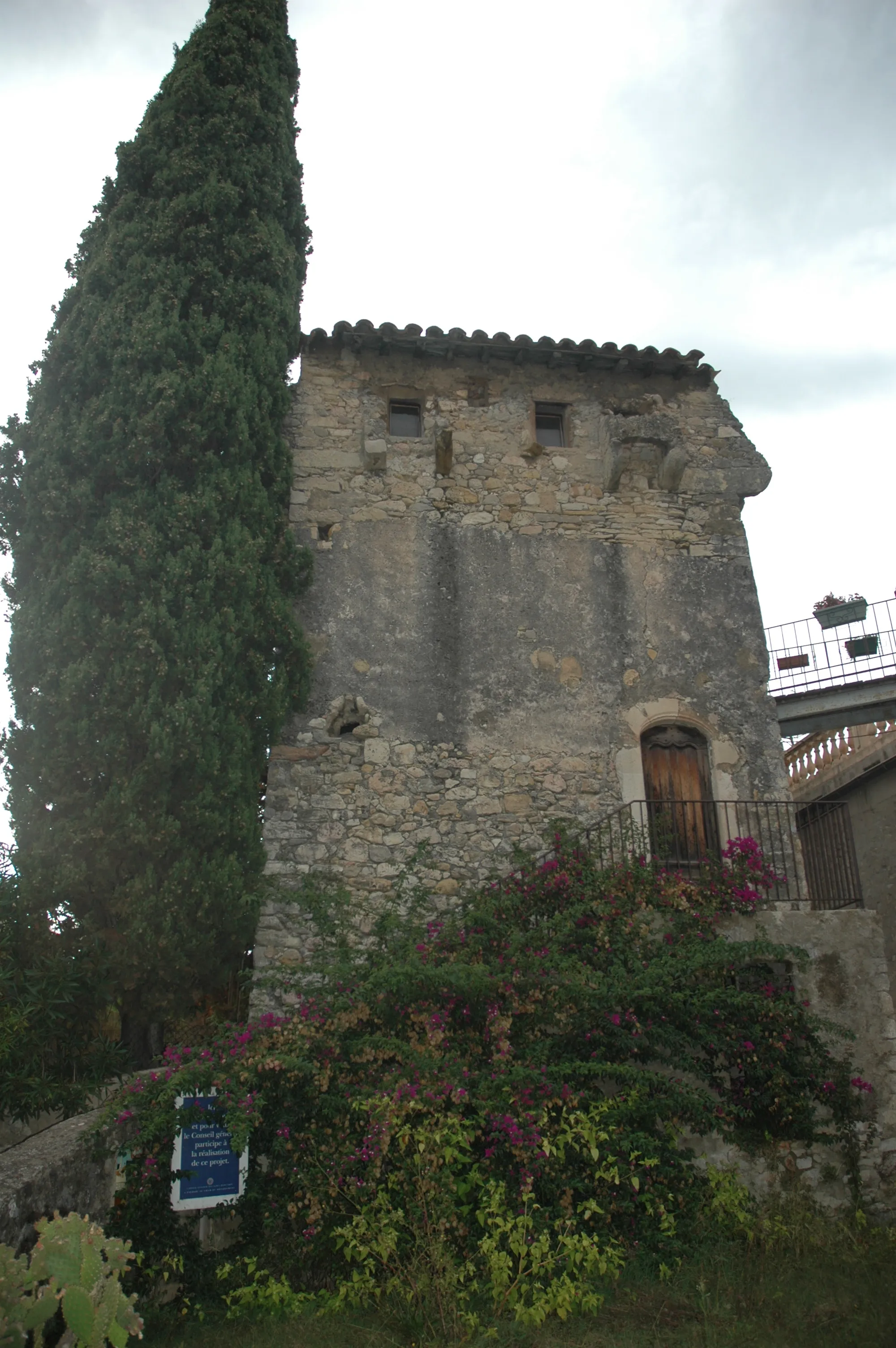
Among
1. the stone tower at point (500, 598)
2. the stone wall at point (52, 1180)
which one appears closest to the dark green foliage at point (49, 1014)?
the stone wall at point (52, 1180)

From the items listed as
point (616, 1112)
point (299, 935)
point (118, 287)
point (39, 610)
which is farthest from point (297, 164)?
point (616, 1112)

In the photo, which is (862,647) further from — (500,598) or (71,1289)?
(71,1289)

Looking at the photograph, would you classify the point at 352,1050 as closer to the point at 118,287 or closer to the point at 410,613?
the point at 410,613

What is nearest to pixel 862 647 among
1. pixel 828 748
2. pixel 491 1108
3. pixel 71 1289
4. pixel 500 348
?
pixel 828 748

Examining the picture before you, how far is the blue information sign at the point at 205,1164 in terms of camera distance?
6.15 m

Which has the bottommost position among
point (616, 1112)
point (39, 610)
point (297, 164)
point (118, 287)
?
point (616, 1112)

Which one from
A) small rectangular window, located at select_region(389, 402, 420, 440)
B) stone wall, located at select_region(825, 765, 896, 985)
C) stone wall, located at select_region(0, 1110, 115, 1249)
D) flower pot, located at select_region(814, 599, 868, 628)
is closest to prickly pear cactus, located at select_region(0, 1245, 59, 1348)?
stone wall, located at select_region(0, 1110, 115, 1249)

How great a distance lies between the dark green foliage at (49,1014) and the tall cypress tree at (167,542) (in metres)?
0.20

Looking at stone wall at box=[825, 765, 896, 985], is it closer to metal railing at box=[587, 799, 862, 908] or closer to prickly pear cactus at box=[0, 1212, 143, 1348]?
metal railing at box=[587, 799, 862, 908]

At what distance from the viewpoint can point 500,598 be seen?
34.8 feet

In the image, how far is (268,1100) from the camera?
648 cm

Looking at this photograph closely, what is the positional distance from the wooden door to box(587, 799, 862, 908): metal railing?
11 mm

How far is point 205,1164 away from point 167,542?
507 cm

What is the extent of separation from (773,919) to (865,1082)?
1417 millimetres
